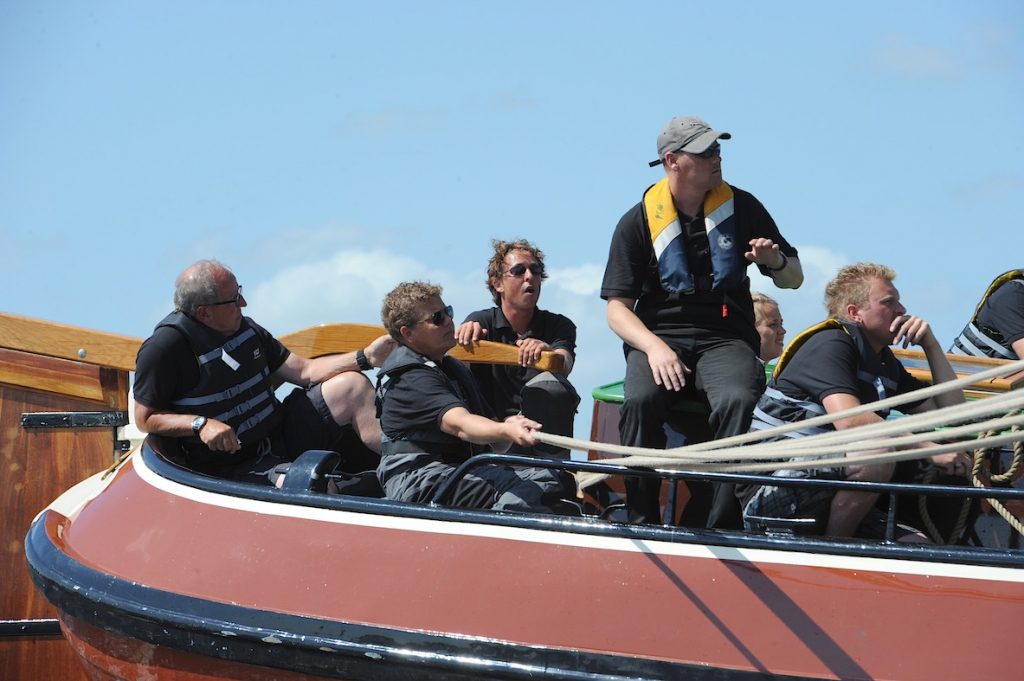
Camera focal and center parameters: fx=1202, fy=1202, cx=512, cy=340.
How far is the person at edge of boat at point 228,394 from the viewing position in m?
5.06

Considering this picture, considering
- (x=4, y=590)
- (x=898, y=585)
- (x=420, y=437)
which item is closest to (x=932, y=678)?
(x=898, y=585)

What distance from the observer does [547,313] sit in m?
5.93

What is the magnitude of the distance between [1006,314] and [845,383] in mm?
2739

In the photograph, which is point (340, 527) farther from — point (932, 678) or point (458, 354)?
point (932, 678)

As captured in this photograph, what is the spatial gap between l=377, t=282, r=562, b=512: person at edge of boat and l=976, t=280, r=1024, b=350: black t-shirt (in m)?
3.19

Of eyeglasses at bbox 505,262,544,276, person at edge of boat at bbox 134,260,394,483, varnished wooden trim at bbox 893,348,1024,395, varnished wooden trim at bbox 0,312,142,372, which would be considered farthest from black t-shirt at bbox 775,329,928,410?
varnished wooden trim at bbox 0,312,142,372

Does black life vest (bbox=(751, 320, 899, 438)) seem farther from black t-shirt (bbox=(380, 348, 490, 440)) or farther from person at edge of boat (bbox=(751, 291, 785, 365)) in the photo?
person at edge of boat (bbox=(751, 291, 785, 365))

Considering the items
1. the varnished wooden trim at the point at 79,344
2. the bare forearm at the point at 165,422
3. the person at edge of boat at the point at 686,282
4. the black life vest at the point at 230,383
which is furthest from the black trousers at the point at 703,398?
the varnished wooden trim at the point at 79,344

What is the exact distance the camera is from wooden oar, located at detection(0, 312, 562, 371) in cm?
590

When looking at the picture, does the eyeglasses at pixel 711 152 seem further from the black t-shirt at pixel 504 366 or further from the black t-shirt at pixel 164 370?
the black t-shirt at pixel 164 370

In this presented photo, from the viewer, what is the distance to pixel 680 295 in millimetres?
5027

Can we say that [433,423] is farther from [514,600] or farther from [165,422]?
[165,422]

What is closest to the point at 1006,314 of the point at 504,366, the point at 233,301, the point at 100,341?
the point at 504,366

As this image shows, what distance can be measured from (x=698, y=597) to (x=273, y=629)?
4.80ft
